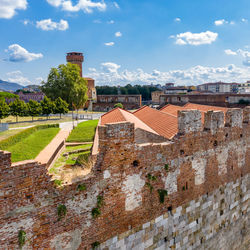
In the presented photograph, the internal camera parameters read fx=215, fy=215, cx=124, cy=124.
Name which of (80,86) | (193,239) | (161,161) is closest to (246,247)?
(193,239)

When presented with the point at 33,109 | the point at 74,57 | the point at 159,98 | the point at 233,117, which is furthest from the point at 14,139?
the point at 74,57

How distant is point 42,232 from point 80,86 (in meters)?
49.1

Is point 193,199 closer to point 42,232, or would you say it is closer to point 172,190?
point 172,190

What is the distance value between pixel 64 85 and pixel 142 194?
48.2 m

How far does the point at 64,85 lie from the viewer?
5097 centimetres

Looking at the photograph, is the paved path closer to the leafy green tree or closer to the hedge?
the hedge

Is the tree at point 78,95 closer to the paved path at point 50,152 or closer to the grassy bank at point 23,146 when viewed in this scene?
the grassy bank at point 23,146

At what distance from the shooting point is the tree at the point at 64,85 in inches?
1984

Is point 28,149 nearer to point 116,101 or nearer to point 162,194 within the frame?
point 162,194

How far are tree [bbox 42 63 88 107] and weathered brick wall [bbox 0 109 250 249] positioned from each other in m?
45.0

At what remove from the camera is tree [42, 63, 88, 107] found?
50.4m

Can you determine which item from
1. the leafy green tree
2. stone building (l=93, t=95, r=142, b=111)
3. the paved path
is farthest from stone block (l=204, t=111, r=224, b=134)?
stone building (l=93, t=95, r=142, b=111)

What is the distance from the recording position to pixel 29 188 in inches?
191

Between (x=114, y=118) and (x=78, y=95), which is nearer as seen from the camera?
(x=114, y=118)
